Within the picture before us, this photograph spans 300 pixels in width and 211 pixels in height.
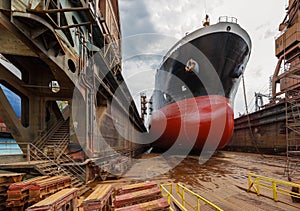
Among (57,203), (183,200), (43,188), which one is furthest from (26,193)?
(183,200)

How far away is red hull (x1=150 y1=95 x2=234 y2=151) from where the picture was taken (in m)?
12.1

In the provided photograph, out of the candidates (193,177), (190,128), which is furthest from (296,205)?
(190,128)

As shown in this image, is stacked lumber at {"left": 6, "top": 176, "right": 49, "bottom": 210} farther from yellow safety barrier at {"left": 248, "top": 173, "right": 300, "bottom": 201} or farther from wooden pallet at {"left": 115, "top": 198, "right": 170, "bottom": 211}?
→ yellow safety barrier at {"left": 248, "top": 173, "right": 300, "bottom": 201}

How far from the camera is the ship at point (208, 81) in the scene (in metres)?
12.2

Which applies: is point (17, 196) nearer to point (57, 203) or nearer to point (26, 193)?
point (26, 193)

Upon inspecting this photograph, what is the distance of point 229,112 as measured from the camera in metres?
12.6

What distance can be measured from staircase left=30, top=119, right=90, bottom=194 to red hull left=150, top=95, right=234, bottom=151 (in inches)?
337

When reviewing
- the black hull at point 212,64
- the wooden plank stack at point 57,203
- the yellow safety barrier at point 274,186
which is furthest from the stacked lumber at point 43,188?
the black hull at point 212,64

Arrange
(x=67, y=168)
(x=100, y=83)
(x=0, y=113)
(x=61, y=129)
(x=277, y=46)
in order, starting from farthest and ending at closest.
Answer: (x=277, y=46) → (x=61, y=129) → (x=100, y=83) → (x=0, y=113) → (x=67, y=168)

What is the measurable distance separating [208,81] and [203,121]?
314 cm

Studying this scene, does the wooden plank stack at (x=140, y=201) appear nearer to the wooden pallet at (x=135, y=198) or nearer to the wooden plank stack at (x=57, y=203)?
the wooden pallet at (x=135, y=198)

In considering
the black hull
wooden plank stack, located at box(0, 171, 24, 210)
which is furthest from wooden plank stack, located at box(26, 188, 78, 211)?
the black hull

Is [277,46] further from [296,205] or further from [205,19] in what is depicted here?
[296,205]

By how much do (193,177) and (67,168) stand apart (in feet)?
18.7
